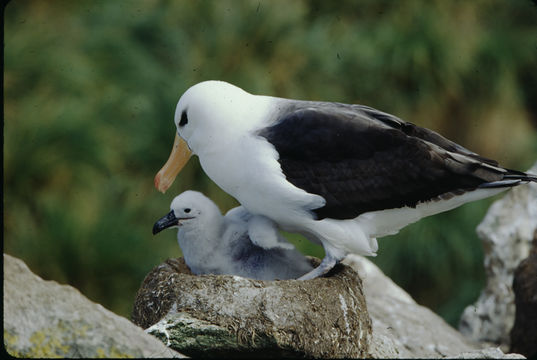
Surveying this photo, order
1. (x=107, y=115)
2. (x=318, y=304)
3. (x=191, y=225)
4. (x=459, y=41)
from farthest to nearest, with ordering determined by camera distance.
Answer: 1. (x=459, y=41)
2. (x=107, y=115)
3. (x=191, y=225)
4. (x=318, y=304)

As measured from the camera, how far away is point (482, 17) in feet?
31.0

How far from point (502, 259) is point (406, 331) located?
3.33 ft

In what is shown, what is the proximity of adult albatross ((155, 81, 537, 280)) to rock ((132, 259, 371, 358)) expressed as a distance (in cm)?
30

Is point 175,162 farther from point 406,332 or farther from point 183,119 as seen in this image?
point 406,332

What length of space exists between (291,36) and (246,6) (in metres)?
0.53

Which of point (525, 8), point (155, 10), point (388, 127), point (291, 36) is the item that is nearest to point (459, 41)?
point (525, 8)

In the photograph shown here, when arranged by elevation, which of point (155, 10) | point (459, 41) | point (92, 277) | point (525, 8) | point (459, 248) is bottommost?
point (92, 277)

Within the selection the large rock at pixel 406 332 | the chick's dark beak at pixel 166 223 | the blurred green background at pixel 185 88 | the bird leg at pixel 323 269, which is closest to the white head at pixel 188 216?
the chick's dark beak at pixel 166 223

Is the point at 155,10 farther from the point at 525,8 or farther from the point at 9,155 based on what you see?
the point at 525,8

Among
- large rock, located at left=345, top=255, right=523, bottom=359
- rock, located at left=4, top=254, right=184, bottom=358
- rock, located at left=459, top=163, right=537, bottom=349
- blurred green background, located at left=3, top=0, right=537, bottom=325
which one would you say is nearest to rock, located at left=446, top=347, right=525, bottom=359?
large rock, located at left=345, top=255, right=523, bottom=359

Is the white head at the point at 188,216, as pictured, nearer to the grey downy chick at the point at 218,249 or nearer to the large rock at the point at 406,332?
the grey downy chick at the point at 218,249

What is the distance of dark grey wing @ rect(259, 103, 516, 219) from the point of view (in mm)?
4062

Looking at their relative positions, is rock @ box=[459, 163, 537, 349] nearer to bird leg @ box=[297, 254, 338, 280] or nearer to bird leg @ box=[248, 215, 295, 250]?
bird leg @ box=[297, 254, 338, 280]

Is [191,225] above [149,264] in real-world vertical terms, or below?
above
